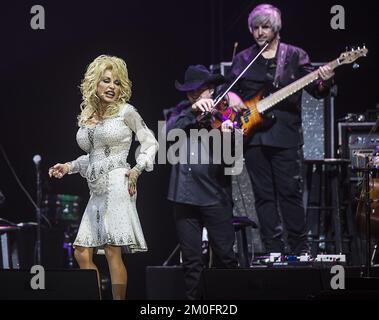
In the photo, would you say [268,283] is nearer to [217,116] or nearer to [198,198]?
[198,198]

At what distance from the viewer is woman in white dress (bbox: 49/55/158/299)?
547cm

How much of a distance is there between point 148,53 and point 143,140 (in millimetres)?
3396

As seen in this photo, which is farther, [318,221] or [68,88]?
[68,88]

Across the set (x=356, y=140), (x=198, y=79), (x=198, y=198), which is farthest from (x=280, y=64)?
(x=356, y=140)

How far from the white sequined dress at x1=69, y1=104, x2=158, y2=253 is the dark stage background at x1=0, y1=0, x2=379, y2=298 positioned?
2972 mm

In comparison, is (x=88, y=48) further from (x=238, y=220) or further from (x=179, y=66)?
(x=238, y=220)

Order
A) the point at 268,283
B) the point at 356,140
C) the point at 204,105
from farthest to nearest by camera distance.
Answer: the point at 356,140
the point at 204,105
the point at 268,283

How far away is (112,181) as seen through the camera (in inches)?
218

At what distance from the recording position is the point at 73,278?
519 centimetres

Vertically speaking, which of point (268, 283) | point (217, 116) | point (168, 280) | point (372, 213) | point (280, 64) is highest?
point (280, 64)

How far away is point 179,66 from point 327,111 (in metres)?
1.56

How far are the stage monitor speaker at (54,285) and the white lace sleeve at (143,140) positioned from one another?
0.79 metres
